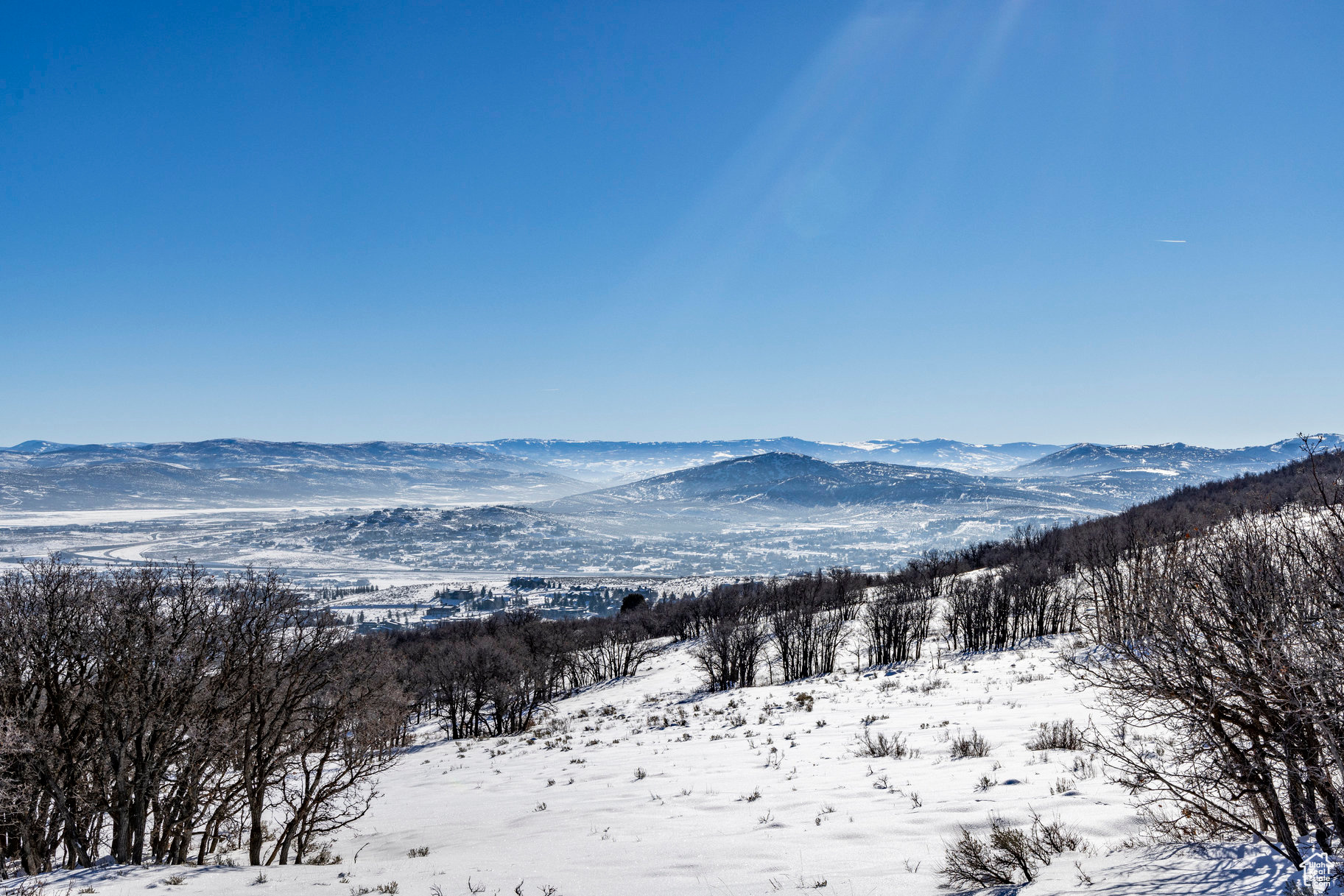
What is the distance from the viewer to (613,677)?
211 feet

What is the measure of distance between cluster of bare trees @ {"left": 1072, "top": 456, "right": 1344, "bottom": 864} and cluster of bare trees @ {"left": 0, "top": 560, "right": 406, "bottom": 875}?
13999mm

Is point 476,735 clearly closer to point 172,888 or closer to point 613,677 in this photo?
point 613,677

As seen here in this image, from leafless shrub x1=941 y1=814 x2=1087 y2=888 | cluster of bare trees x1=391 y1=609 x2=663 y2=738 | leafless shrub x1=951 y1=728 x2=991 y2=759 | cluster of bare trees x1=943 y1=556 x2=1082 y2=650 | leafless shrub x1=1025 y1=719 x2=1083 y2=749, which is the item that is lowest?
cluster of bare trees x1=391 y1=609 x2=663 y2=738

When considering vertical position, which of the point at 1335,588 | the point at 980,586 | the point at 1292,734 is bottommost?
the point at 980,586

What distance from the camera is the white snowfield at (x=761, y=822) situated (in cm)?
746

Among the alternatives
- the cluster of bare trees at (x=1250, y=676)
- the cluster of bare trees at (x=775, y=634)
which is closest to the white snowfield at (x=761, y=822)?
the cluster of bare trees at (x=1250, y=676)

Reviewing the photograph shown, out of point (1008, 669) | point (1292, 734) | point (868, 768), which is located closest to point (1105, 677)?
point (1292, 734)

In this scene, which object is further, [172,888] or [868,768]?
[868,768]

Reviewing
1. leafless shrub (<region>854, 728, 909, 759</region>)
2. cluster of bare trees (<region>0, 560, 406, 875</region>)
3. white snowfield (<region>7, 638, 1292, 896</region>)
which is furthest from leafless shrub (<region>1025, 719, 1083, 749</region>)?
cluster of bare trees (<region>0, 560, 406, 875</region>)

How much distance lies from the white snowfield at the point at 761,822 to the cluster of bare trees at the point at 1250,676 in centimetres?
59

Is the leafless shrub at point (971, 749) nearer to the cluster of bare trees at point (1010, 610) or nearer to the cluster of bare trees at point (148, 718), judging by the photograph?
the cluster of bare trees at point (148, 718)

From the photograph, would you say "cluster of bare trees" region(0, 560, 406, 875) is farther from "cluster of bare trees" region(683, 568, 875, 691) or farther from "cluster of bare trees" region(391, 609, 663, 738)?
"cluster of bare trees" region(683, 568, 875, 691)

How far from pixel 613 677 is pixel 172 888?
5677cm

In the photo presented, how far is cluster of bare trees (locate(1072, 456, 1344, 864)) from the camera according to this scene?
17.3 ft
